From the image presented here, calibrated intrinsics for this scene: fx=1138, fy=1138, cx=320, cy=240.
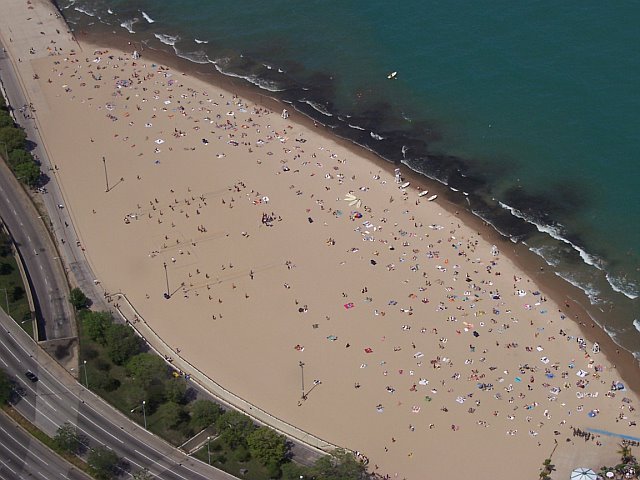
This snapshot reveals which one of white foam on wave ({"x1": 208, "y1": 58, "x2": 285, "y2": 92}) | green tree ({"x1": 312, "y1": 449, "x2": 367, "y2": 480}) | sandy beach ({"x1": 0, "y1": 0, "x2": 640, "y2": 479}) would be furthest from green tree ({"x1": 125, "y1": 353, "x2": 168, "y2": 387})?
white foam on wave ({"x1": 208, "y1": 58, "x2": 285, "y2": 92})

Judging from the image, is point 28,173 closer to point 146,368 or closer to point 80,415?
point 146,368

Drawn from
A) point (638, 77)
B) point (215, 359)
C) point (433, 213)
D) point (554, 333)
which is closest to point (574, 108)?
point (638, 77)

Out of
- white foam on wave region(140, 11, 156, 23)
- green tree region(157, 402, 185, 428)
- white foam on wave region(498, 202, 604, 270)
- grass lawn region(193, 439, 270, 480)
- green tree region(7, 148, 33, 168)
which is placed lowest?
grass lawn region(193, 439, 270, 480)

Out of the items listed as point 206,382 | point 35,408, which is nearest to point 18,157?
point 35,408

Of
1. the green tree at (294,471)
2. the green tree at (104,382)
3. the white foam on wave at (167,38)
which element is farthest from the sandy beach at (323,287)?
the white foam on wave at (167,38)

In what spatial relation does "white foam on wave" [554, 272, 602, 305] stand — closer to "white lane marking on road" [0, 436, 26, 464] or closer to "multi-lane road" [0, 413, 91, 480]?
"multi-lane road" [0, 413, 91, 480]

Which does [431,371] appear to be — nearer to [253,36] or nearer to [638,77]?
[638,77]
